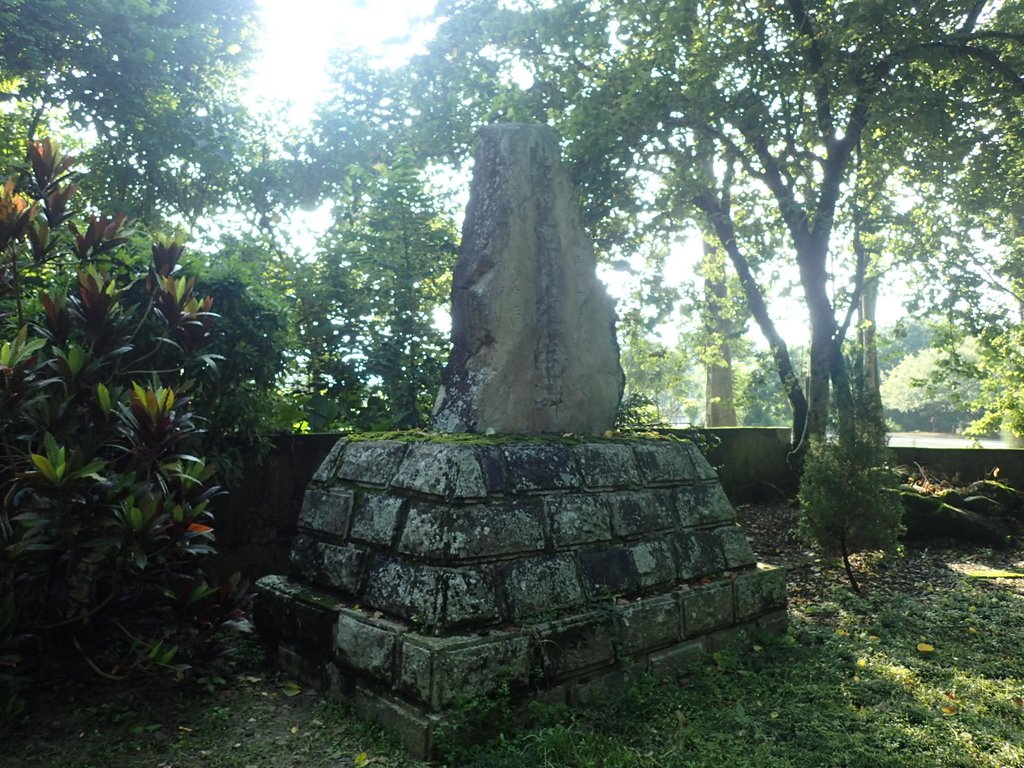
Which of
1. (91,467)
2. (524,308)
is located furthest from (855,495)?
(91,467)

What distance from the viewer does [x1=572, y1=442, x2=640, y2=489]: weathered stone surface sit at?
3936 millimetres

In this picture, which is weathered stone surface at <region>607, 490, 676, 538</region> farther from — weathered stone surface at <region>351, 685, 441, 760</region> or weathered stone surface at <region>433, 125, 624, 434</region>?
weathered stone surface at <region>351, 685, 441, 760</region>

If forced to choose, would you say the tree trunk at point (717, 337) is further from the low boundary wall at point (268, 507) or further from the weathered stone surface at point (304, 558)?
the weathered stone surface at point (304, 558)

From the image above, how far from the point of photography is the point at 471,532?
10.6 feet

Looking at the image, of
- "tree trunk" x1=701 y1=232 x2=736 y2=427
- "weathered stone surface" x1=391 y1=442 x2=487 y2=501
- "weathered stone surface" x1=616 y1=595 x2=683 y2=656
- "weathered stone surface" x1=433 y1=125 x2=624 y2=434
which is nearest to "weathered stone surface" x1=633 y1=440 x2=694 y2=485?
"weathered stone surface" x1=433 y1=125 x2=624 y2=434

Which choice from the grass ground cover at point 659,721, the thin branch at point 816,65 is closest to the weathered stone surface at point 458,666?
the grass ground cover at point 659,721

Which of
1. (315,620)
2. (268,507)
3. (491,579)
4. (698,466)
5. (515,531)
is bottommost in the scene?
(315,620)

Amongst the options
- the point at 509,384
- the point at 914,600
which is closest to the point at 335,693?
the point at 509,384

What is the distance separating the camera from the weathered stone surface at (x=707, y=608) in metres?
4.00

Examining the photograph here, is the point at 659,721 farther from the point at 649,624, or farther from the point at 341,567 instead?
the point at 341,567

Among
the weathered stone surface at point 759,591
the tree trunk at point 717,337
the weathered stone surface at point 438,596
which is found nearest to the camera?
the weathered stone surface at point 438,596

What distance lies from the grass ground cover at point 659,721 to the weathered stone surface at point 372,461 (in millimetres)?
1182

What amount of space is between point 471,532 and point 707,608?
1.83 m

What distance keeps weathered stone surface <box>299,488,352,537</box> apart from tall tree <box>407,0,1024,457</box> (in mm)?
5932
